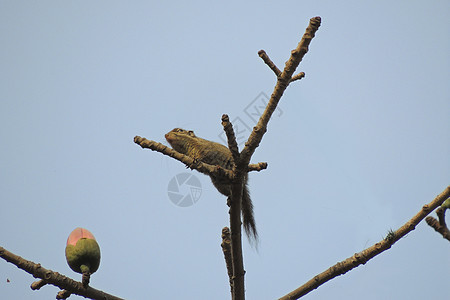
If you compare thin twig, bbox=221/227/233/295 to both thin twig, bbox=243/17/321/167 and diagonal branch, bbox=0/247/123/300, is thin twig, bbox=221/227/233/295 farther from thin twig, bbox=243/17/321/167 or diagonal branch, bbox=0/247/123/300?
diagonal branch, bbox=0/247/123/300

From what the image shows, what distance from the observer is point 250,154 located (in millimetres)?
2512

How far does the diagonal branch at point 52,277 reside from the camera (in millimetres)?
2176

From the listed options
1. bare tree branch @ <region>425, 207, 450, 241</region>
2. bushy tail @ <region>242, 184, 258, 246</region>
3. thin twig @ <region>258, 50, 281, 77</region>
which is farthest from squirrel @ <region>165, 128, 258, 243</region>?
bare tree branch @ <region>425, 207, 450, 241</region>

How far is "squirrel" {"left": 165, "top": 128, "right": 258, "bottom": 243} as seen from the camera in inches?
172

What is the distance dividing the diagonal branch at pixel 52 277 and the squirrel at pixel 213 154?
1675 millimetres

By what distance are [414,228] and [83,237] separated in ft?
4.40

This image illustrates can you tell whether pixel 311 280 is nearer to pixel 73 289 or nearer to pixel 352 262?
pixel 352 262

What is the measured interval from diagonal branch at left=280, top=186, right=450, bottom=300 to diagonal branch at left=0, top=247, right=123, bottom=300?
85 cm

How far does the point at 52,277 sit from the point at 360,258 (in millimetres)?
1288

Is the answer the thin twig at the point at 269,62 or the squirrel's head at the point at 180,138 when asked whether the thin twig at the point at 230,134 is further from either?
the squirrel's head at the point at 180,138

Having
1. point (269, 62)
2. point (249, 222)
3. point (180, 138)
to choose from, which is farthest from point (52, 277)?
point (180, 138)

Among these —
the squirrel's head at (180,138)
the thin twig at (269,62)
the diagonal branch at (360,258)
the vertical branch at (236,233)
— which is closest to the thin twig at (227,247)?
the vertical branch at (236,233)

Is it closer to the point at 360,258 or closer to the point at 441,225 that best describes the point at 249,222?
the point at 360,258

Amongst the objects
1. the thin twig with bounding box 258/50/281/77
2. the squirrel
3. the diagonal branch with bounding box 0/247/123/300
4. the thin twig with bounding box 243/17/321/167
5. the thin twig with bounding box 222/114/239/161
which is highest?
the squirrel
